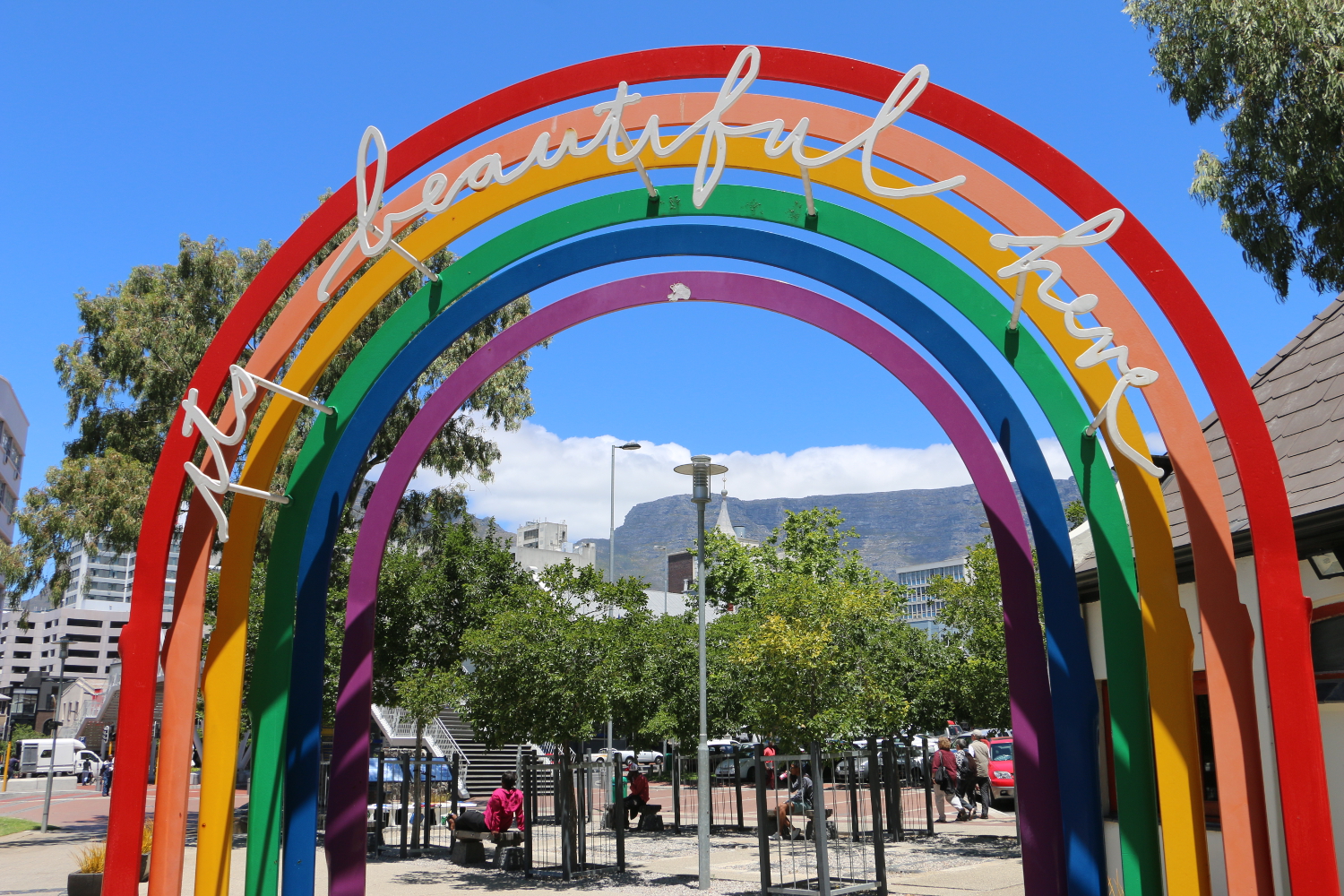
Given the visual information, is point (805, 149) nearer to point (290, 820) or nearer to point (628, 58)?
point (628, 58)

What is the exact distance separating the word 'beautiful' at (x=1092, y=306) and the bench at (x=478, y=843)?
580 inches

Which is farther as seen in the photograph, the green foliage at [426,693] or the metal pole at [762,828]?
the green foliage at [426,693]

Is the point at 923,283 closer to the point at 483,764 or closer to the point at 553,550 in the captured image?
the point at 483,764

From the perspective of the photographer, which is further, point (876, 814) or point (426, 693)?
point (426, 693)

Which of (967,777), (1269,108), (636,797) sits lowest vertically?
(636,797)

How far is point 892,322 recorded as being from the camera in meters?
7.77

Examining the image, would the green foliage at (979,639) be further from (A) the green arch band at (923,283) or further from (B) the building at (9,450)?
(B) the building at (9,450)

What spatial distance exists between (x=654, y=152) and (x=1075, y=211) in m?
2.53

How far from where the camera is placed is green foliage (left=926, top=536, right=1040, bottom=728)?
17.5 m

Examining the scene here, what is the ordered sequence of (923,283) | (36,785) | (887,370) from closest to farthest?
(923,283) < (887,370) < (36,785)

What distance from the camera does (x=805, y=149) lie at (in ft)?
24.0

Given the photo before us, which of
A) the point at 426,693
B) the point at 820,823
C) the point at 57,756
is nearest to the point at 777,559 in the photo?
the point at 426,693

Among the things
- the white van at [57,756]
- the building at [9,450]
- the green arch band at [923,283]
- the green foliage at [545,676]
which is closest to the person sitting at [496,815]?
the green foliage at [545,676]

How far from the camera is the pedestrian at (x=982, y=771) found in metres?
24.6
